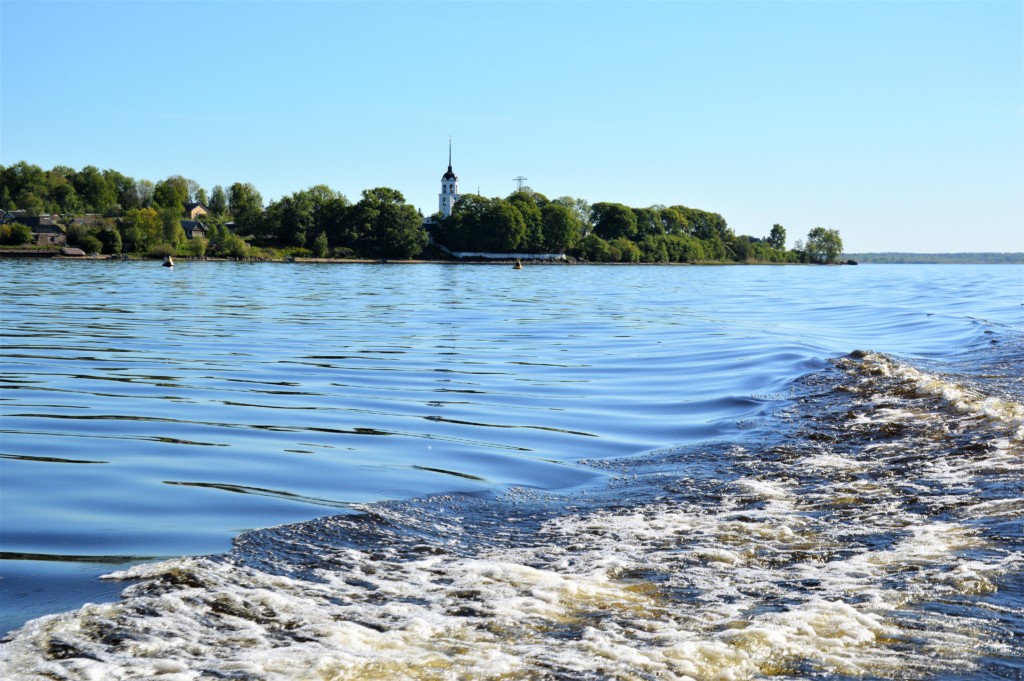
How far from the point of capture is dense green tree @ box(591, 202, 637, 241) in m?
169

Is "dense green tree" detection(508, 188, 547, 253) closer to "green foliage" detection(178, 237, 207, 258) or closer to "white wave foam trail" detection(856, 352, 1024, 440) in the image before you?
"green foliage" detection(178, 237, 207, 258)

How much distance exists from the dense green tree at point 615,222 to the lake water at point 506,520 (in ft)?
516

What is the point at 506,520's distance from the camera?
5.92 m

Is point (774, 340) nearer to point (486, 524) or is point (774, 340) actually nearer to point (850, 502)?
point (850, 502)

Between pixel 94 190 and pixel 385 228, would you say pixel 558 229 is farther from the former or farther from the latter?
pixel 94 190

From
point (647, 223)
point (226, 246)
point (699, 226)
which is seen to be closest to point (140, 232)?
point (226, 246)

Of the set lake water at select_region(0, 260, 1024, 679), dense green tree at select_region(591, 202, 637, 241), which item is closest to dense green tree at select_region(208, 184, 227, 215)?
dense green tree at select_region(591, 202, 637, 241)

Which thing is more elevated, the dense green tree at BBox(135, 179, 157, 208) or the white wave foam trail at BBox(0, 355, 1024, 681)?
the dense green tree at BBox(135, 179, 157, 208)

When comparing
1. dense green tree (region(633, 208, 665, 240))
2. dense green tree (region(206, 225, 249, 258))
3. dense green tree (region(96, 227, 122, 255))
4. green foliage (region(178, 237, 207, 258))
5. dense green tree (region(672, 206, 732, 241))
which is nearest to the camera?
dense green tree (region(96, 227, 122, 255))

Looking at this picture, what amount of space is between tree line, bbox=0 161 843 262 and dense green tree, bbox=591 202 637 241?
0.63 ft

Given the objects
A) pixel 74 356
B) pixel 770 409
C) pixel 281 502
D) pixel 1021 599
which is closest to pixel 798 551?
pixel 1021 599

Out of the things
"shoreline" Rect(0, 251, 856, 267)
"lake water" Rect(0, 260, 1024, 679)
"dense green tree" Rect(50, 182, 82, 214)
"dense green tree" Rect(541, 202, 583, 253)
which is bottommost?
"lake water" Rect(0, 260, 1024, 679)

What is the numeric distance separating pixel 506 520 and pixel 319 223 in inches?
5451

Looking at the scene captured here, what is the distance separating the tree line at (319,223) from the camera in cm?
11775
